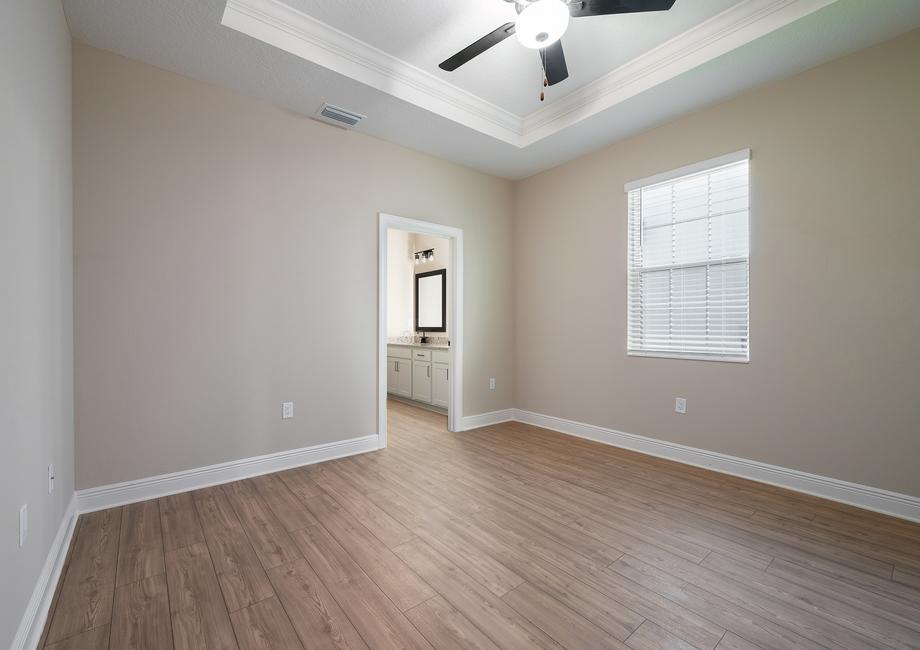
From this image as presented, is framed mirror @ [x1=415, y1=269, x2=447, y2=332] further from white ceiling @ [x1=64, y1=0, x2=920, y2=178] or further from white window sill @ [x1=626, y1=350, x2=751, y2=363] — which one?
white window sill @ [x1=626, y1=350, x2=751, y2=363]

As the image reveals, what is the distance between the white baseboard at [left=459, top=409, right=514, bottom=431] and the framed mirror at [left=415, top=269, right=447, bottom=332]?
1620 millimetres

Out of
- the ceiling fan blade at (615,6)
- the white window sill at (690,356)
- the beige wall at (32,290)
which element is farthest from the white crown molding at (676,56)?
the beige wall at (32,290)

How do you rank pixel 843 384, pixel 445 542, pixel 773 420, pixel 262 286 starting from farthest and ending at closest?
1. pixel 262 286
2. pixel 773 420
3. pixel 843 384
4. pixel 445 542

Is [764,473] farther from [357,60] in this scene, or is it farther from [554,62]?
[357,60]

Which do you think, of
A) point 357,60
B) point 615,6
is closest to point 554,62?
point 615,6

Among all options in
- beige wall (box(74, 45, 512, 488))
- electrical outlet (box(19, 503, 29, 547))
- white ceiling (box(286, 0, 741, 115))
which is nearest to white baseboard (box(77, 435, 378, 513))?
beige wall (box(74, 45, 512, 488))

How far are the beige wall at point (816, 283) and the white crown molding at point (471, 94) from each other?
653mm

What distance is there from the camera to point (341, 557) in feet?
6.59

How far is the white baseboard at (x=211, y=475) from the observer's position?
98.6 inches

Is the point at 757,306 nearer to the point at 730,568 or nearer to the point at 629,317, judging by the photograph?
the point at 629,317

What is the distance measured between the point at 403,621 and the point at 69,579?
5.04ft

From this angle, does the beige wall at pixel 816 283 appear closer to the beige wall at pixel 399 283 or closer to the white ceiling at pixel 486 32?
the white ceiling at pixel 486 32

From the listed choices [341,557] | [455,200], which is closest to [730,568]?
[341,557]

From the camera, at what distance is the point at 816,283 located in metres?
2.73
